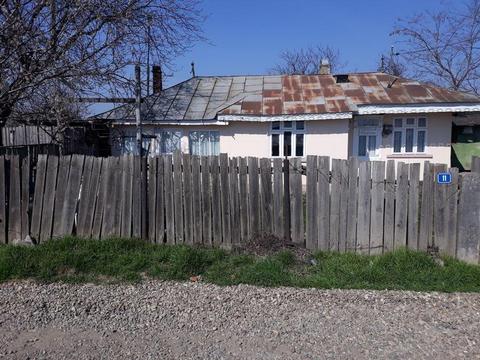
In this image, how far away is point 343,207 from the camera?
6.21 meters

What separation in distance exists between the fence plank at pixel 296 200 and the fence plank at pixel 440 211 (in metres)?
1.73

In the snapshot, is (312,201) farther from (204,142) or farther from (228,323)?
(204,142)

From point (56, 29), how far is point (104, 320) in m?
6.98

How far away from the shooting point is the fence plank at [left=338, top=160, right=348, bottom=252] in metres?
6.16

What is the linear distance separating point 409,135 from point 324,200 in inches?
449

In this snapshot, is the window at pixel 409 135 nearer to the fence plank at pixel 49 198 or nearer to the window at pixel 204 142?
the window at pixel 204 142

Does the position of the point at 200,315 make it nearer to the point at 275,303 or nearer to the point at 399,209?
the point at 275,303

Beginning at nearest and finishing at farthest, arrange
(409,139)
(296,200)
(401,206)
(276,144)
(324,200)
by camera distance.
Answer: (401,206) → (324,200) → (296,200) → (409,139) → (276,144)

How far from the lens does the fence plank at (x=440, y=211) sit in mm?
5887

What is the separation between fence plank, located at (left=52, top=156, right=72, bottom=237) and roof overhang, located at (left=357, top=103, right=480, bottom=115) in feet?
37.1

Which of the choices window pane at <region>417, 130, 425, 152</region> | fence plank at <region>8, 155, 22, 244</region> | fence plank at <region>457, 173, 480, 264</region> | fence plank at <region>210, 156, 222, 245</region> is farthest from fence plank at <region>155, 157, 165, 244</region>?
window pane at <region>417, 130, 425, 152</region>

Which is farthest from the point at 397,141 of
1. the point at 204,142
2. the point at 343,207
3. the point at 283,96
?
the point at 343,207

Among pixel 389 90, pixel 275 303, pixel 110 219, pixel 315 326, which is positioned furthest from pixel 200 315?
pixel 389 90

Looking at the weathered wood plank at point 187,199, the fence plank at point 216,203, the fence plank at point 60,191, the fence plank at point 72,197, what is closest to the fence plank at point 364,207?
the fence plank at point 216,203
